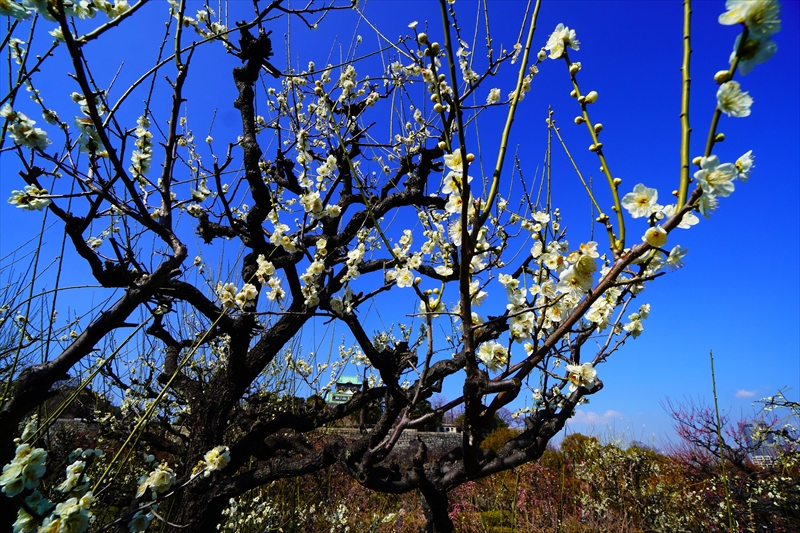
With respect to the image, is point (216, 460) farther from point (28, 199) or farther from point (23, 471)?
point (28, 199)

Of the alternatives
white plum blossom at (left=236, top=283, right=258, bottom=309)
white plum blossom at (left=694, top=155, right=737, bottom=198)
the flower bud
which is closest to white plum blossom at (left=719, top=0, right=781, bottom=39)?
the flower bud

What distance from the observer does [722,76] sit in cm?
58

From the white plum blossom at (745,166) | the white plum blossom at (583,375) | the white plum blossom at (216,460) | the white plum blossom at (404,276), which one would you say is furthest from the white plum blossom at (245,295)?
the white plum blossom at (745,166)

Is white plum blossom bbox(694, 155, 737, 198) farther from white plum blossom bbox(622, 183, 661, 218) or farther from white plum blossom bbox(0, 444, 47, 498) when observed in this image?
white plum blossom bbox(0, 444, 47, 498)

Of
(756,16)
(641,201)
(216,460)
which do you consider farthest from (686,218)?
(216,460)

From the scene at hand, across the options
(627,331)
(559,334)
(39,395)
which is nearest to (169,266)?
(39,395)

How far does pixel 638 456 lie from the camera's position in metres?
5.76

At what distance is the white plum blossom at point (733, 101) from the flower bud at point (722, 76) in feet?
0.09

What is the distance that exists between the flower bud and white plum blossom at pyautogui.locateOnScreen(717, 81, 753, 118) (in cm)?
3

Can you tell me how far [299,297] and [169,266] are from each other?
1969 millimetres

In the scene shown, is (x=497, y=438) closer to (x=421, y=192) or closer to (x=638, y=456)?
(x=638, y=456)

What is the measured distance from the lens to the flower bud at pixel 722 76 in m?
0.58

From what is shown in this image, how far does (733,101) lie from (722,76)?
0.14ft

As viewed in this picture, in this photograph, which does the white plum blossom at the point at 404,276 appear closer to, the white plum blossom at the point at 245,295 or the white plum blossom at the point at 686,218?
the white plum blossom at the point at 686,218
